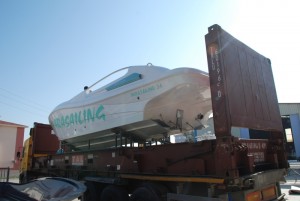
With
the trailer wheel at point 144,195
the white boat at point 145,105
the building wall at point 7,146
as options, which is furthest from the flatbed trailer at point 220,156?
the building wall at point 7,146

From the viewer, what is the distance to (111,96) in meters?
6.69

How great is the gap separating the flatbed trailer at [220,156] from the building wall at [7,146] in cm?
2160

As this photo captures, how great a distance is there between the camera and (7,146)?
2544 cm

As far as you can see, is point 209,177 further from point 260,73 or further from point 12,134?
point 12,134

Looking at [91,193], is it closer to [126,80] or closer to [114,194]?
[114,194]

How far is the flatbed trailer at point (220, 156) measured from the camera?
4.18m

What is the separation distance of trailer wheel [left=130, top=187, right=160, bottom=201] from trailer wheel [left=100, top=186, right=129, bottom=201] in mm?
432

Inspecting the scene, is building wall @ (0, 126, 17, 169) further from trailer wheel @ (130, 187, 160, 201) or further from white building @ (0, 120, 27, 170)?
trailer wheel @ (130, 187, 160, 201)

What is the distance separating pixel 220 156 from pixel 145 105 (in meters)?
2.17

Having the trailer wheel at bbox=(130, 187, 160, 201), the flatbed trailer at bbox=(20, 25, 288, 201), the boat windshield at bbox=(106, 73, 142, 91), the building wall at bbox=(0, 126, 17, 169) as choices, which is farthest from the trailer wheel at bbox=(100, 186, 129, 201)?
the building wall at bbox=(0, 126, 17, 169)

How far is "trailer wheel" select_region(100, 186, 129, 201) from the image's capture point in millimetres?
5700

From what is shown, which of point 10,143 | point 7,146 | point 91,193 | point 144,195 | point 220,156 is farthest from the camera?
point 10,143

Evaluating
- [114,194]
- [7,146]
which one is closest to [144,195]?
[114,194]

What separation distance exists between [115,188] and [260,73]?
3.77 meters
